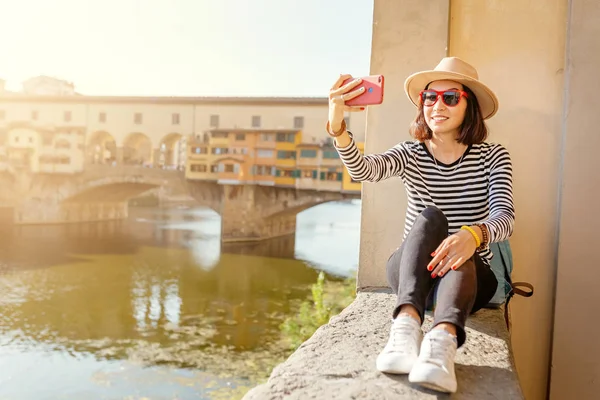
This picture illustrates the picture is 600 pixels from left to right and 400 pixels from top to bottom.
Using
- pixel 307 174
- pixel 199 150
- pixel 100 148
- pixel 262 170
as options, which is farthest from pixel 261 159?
pixel 100 148

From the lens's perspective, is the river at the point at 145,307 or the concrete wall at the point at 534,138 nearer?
the concrete wall at the point at 534,138

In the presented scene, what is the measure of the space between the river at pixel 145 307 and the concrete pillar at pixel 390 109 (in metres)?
4.48

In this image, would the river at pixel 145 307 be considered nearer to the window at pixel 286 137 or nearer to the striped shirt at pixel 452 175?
the window at pixel 286 137

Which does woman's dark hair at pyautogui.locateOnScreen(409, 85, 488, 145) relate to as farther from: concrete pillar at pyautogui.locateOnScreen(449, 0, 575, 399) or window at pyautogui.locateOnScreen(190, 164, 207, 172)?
window at pyautogui.locateOnScreen(190, 164, 207, 172)

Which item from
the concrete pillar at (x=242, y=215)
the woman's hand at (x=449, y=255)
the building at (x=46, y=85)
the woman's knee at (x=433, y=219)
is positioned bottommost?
the concrete pillar at (x=242, y=215)

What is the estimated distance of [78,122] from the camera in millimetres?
18672

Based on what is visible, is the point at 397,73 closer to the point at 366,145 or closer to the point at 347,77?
the point at 366,145

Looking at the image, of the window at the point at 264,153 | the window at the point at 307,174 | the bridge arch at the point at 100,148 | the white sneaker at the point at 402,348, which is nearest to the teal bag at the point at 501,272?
the white sneaker at the point at 402,348

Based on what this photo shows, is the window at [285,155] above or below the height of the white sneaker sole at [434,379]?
above

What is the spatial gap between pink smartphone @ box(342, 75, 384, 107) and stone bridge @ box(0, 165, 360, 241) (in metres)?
13.4

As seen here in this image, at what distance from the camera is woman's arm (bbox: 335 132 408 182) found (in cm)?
123

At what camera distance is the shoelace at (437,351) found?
0.84 meters

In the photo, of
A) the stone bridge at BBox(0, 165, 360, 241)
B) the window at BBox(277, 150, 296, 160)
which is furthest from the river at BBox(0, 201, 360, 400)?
the window at BBox(277, 150, 296, 160)

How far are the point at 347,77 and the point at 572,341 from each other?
1.03 meters
